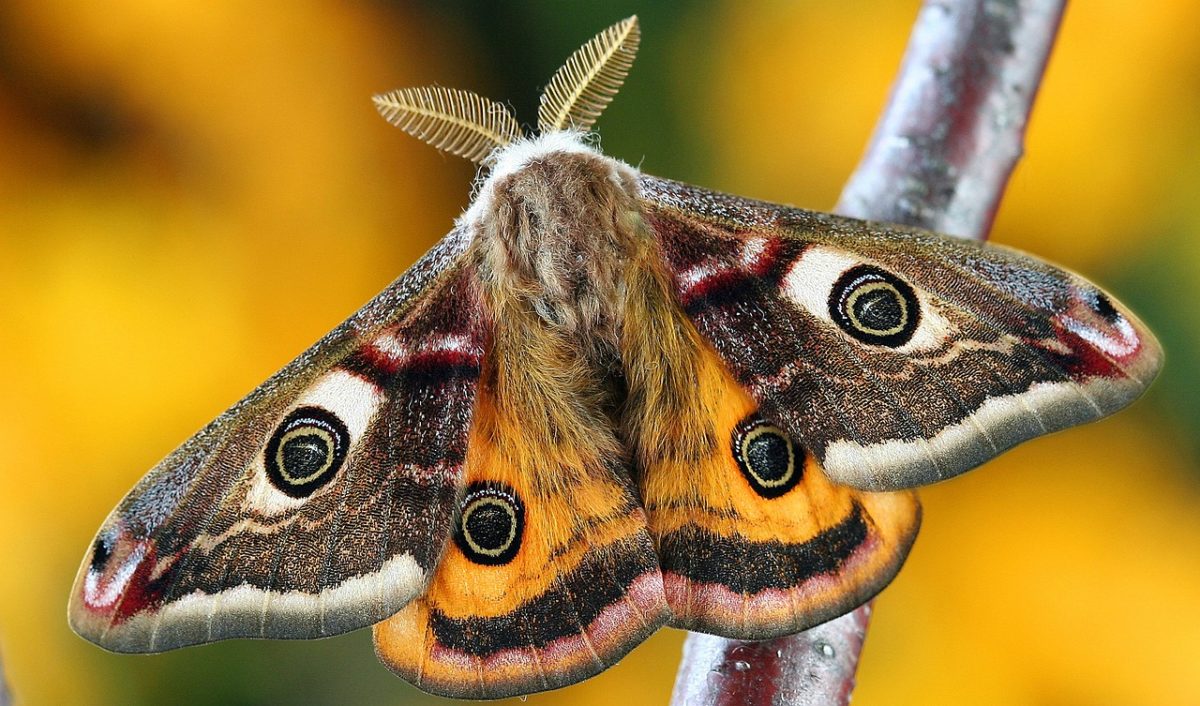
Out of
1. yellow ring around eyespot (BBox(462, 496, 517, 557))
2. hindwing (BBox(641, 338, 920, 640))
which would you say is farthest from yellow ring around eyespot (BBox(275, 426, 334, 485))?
hindwing (BBox(641, 338, 920, 640))

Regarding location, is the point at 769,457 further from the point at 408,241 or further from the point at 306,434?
the point at 408,241

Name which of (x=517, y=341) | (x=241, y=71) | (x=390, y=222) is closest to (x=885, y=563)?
(x=517, y=341)

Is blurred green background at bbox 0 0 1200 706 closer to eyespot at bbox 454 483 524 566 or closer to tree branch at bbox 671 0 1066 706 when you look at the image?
tree branch at bbox 671 0 1066 706

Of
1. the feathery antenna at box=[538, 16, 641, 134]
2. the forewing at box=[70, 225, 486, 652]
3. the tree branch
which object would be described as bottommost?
the forewing at box=[70, 225, 486, 652]

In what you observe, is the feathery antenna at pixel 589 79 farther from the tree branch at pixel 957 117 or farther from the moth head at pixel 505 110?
the tree branch at pixel 957 117

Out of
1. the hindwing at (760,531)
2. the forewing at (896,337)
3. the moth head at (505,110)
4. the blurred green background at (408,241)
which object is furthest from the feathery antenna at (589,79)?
the blurred green background at (408,241)

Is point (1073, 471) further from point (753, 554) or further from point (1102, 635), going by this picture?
point (753, 554)

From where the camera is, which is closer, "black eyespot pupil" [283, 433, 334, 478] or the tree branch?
"black eyespot pupil" [283, 433, 334, 478]

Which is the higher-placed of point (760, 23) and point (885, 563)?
point (760, 23)
